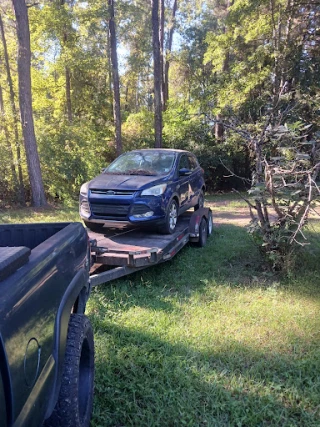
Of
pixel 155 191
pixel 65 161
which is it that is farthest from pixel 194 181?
pixel 65 161

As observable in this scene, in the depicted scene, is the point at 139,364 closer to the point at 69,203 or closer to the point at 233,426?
the point at 233,426

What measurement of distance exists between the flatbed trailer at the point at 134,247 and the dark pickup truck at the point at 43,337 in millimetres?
1681

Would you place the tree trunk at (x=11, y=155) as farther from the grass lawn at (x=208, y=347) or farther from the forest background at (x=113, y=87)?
the grass lawn at (x=208, y=347)

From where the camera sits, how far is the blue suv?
17.4 feet

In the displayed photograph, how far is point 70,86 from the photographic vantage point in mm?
18219

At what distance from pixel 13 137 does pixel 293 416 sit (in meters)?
13.4

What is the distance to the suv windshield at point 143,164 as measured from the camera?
6.32 meters

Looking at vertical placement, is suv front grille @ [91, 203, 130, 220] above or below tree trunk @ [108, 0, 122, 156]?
below

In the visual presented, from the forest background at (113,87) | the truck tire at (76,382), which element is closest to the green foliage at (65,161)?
the forest background at (113,87)

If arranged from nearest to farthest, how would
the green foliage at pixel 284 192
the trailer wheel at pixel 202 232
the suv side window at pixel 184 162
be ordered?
the green foliage at pixel 284 192 < the trailer wheel at pixel 202 232 < the suv side window at pixel 184 162

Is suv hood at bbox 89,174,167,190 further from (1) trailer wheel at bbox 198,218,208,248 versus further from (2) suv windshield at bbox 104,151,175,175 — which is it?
(1) trailer wheel at bbox 198,218,208,248

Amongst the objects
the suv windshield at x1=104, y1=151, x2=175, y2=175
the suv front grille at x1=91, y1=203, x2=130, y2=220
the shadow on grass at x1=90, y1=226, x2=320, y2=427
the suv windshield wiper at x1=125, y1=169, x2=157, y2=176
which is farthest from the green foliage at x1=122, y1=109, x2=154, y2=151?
the shadow on grass at x1=90, y1=226, x2=320, y2=427

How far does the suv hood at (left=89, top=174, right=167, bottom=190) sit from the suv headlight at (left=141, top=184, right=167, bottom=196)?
0.24 feet

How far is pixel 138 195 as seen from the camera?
5.31 meters
